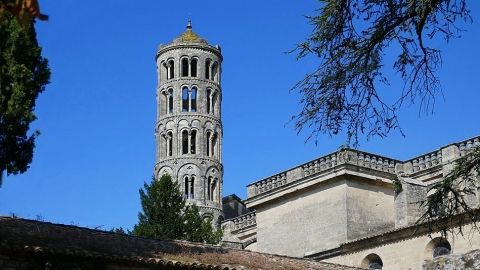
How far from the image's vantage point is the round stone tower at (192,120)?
63.0m

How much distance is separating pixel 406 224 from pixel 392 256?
131 cm

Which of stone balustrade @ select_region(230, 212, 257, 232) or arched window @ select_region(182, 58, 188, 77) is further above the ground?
arched window @ select_region(182, 58, 188, 77)

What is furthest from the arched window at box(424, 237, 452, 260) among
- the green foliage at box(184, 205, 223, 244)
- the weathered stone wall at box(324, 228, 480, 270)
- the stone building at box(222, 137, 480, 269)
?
the green foliage at box(184, 205, 223, 244)

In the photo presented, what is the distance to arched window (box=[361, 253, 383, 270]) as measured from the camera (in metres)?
29.9

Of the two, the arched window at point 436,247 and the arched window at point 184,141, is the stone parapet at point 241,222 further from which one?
the arched window at point 184,141

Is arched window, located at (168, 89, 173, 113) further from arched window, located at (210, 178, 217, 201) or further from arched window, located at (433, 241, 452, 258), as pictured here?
arched window, located at (433, 241, 452, 258)

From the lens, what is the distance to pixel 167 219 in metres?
34.5

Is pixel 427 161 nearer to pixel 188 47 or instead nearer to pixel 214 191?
pixel 214 191

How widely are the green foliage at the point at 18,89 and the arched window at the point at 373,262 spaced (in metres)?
14.3

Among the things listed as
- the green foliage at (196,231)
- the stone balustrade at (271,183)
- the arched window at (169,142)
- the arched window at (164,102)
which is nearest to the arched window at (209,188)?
the arched window at (169,142)

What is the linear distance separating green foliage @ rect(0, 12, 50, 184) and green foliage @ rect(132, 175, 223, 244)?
44.6ft

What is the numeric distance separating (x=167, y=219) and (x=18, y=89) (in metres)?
16.0

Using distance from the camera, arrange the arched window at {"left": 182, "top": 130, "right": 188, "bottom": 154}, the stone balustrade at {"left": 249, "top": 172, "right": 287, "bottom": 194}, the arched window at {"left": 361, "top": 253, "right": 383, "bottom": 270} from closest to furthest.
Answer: the arched window at {"left": 361, "top": 253, "right": 383, "bottom": 270}, the stone balustrade at {"left": 249, "top": 172, "right": 287, "bottom": 194}, the arched window at {"left": 182, "top": 130, "right": 188, "bottom": 154}

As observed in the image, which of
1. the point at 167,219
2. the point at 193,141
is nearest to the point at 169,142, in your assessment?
the point at 193,141
